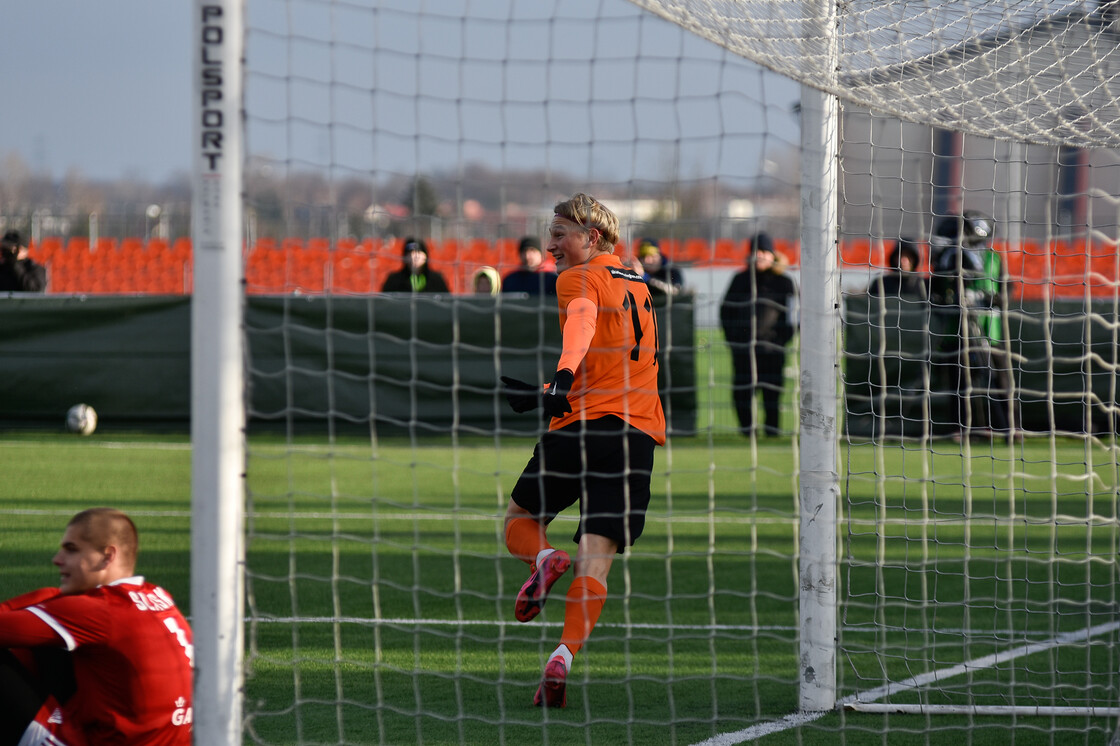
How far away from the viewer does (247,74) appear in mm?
3096

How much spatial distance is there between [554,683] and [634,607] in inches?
76.5

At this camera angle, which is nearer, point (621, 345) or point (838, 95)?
point (838, 95)

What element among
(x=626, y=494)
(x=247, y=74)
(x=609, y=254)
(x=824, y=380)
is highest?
(x=247, y=74)

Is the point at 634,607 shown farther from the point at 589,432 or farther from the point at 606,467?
the point at 589,432

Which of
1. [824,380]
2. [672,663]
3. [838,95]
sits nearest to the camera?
[838,95]

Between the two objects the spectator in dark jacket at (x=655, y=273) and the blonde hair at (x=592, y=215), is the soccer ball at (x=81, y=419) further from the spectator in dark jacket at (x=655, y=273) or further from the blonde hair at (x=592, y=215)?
→ the blonde hair at (x=592, y=215)

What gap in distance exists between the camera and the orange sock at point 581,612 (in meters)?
4.37

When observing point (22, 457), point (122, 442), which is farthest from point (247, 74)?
point (122, 442)

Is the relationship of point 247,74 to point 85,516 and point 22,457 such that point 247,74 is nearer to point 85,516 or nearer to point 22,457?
point 85,516

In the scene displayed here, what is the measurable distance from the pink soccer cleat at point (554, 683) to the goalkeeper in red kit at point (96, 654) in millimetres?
1416

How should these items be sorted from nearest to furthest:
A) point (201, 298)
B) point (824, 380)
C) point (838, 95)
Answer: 1. point (201, 298)
2. point (838, 95)
3. point (824, 380)

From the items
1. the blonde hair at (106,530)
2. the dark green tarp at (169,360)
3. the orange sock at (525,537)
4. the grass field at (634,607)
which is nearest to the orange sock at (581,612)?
the grass field at (634,607)

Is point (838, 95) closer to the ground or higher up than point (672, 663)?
Result: higher up

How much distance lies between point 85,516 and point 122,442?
977 cm
